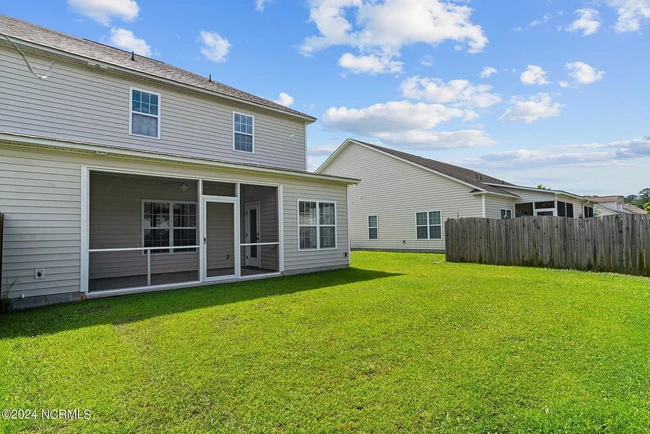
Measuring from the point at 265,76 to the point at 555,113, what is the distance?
1275 cm

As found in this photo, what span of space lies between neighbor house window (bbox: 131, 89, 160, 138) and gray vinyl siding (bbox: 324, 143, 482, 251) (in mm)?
12752

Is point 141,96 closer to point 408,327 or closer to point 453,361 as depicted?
point 408,327

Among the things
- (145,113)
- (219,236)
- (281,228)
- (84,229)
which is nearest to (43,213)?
(84,229)

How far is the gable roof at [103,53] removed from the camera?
332 inches

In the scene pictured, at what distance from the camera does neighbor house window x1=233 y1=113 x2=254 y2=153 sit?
1140 centimetres

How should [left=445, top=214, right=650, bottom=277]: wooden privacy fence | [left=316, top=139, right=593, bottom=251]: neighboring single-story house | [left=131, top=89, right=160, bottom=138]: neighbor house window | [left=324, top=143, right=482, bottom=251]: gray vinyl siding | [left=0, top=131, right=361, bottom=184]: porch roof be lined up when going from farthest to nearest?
[left=324, top=143, right=482, bottom=251]: gray vinyl siding, [left=316, top=139, right=593, bottom=251]: neighboring single-story house, [left=131, top=89, right=160, bottom=138]: neighbor house window, [left=445, top=214, right=650, bottom=277]: wooden privacy fence, [left=0, top=131, right=361, bottom=184]: porch roof

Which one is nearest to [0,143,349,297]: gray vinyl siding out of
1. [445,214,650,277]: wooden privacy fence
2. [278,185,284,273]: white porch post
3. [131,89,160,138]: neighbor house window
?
[131,89,160,138]: neighbor house window

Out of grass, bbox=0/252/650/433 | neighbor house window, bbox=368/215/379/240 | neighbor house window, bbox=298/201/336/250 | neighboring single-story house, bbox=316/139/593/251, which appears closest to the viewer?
grass, bbox=0/252/650/433

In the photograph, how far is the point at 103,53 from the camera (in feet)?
32.2

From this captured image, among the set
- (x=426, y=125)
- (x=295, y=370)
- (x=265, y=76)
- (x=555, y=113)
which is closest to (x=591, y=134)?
(x=555, y=113)

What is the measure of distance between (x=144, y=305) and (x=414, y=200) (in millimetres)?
14702

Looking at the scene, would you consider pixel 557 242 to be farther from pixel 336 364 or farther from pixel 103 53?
pixel 103 53

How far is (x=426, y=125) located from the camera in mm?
22922

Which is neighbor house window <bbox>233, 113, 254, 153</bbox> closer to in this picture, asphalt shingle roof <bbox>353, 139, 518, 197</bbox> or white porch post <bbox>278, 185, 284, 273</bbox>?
white porch post <bbox>278, 185, 284, 273</bbox>
